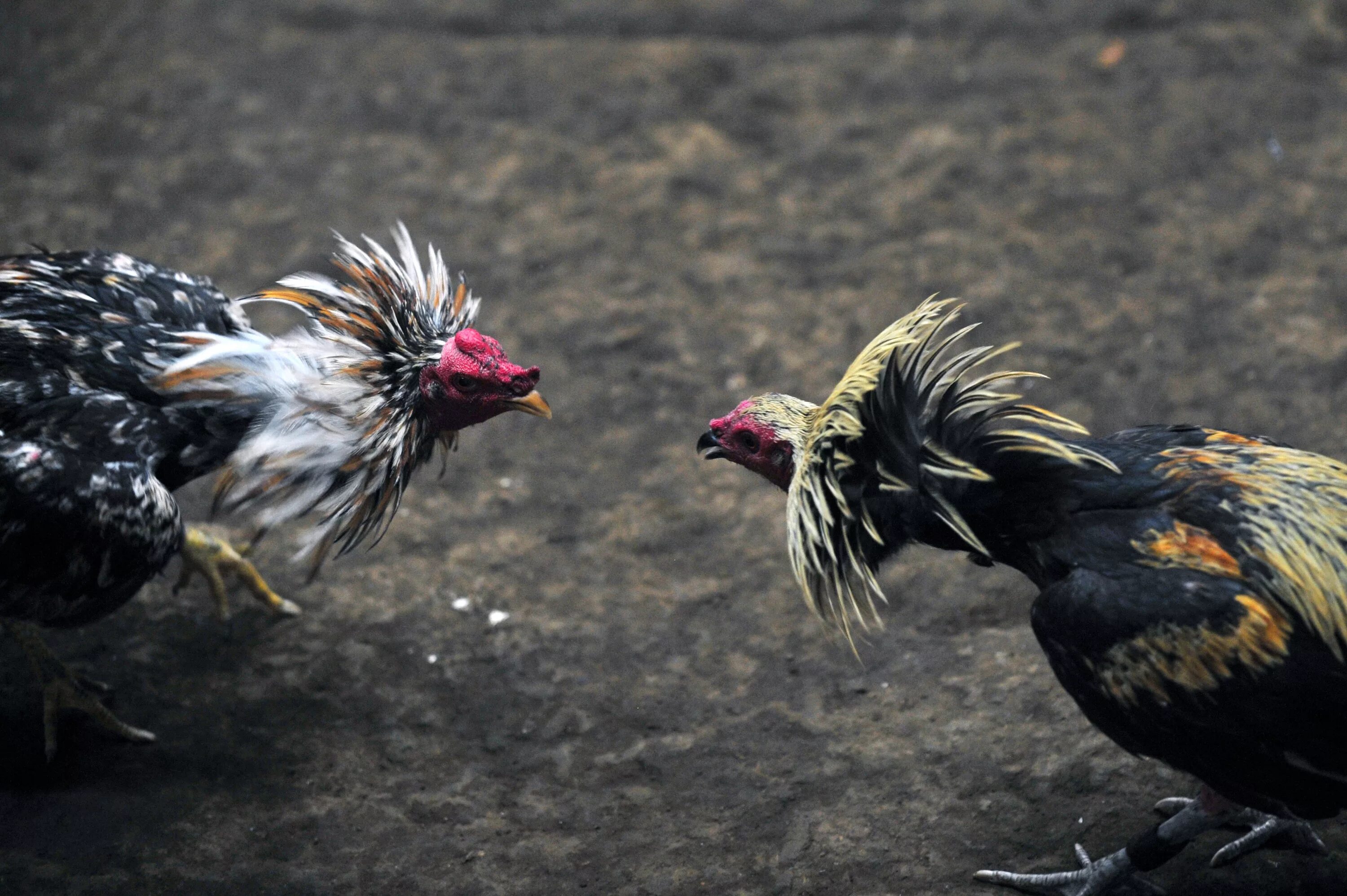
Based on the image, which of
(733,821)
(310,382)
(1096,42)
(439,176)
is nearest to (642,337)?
(439,176)

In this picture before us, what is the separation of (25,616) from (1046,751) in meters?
3.15

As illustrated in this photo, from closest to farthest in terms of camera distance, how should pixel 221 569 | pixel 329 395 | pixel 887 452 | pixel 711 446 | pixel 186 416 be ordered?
1. pixel 887 452
2. pixel 711 446
3. pixel 329 395
4. pixel 186 416
5. pixel 221 569

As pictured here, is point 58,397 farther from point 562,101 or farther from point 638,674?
point 562,101

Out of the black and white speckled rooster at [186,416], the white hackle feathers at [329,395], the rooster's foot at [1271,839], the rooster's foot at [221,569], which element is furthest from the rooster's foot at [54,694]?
the rooster's foot at [1271,839]

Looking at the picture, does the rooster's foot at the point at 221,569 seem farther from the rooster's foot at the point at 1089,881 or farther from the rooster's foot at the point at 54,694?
the rooster's foot at the point at 1089,881

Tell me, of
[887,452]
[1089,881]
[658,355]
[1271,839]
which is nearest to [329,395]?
[887,452]

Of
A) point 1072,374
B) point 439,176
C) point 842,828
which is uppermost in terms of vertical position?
point 439,176

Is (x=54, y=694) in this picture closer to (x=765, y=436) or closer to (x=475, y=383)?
(x=475, y=383)

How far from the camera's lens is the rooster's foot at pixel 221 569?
446 centimetres

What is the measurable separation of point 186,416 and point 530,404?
1085mm

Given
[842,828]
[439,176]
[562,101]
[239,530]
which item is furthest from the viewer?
[562,101]

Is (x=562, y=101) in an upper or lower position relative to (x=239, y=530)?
upper

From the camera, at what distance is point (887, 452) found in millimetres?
3248

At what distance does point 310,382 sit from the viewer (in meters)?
3.69
